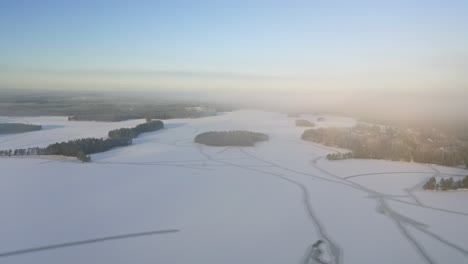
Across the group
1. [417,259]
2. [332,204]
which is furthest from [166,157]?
[417,259]

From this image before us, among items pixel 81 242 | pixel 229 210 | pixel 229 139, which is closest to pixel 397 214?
pixel 229 210

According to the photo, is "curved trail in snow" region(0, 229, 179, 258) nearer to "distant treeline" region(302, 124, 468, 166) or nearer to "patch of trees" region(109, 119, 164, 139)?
"distant treeline" region(302, 124, 468, 166)

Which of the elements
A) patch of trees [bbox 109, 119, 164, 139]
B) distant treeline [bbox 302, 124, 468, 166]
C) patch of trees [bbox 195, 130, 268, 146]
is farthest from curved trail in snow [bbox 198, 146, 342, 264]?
patch of trees [bbox 109, 119, 164, 139]

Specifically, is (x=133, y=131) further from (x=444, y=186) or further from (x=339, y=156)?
(x=444, y=186)

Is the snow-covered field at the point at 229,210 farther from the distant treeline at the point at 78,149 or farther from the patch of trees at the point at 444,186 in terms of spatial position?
the distant treeline at the point at 78,149

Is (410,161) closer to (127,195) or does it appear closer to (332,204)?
(332,204)

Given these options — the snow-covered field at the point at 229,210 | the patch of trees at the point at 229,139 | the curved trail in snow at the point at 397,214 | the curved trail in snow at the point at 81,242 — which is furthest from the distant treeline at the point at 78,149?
the curved trail in snow at the point at 397,214
